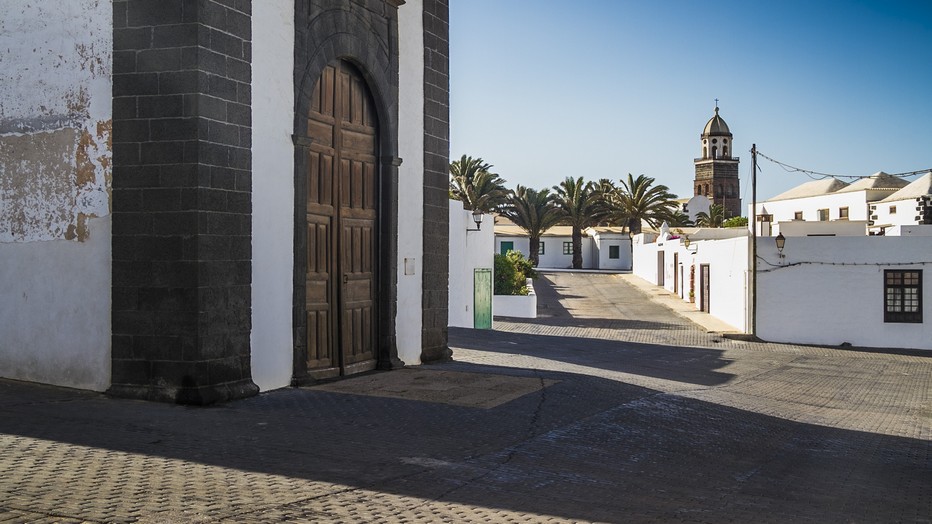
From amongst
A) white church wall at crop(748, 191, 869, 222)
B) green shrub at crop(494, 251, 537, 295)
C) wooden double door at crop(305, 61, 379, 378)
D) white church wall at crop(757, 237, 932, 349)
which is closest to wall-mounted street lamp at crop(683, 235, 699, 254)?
green shrub at crop(494, 251, 537, 295)

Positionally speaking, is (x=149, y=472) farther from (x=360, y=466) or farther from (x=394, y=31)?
(x=394, y=31)

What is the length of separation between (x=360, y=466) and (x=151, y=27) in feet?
14.4

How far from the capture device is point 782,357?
19.2 metres

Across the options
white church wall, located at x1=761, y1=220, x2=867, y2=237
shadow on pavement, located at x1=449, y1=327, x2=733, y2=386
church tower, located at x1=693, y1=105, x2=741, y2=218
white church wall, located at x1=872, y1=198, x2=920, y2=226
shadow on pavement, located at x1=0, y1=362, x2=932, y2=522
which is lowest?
shadow on pavement, located at x1=449, y1=327, x2=733, y2=386

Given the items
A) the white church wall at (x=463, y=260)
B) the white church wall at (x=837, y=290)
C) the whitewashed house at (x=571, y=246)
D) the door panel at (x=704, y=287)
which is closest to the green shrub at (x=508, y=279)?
the white church wall at (x=463, y=260)

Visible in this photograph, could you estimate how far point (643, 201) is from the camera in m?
52.1

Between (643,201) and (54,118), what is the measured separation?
46596 mm

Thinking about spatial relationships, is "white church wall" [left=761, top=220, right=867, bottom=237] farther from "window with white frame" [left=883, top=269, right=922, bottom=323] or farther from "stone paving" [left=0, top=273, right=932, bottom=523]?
"stone paving" [left=0, top=273, right=932, bottom=523]

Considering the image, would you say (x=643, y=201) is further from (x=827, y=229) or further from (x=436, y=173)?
(x=436, y=173)

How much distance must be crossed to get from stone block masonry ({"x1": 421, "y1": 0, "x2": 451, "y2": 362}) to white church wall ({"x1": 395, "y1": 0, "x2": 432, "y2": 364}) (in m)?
0.12

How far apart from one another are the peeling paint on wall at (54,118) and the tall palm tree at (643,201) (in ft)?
151

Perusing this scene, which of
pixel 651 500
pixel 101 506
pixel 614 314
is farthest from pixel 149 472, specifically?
pixel 614 314

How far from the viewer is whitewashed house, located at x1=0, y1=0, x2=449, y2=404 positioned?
746 centimetres

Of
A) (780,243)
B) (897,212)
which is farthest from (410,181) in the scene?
(897,212)
